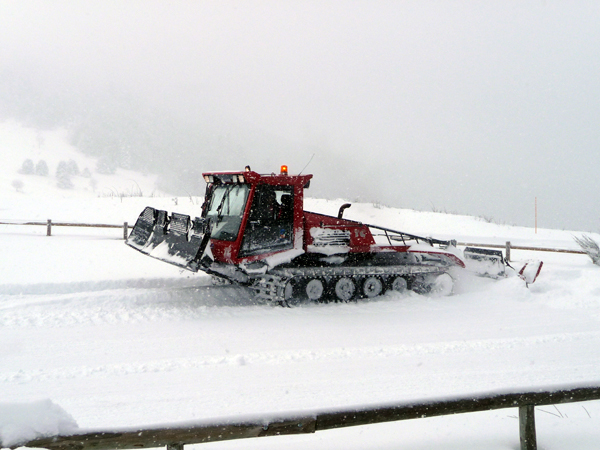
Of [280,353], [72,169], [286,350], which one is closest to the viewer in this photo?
[280,353]

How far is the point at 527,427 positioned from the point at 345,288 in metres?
5.97

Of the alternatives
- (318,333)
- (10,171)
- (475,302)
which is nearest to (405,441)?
(318,333)

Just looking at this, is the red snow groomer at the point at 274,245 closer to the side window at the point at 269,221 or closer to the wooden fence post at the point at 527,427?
the side window at the point at 269,221

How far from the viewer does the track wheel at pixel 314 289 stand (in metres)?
9.08

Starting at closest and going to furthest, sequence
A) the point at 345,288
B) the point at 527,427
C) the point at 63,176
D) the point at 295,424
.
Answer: the point at 295,424 → the point at 527,427 → the point at 345,288 → the point at 63,176

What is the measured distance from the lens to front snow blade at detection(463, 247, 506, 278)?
10711 mm

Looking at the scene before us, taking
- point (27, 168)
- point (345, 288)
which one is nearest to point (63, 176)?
point (27, 168)

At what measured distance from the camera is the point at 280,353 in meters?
6.06

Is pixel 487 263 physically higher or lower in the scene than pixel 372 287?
higher

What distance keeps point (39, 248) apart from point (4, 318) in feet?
24.9

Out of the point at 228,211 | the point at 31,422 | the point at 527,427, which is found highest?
the point at 228,211

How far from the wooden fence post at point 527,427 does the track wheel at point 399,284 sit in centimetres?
641

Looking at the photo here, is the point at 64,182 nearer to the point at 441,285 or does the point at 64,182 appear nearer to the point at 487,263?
the point at 441,285

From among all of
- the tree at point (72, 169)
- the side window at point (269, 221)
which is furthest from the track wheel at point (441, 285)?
the tree at point (72, 169)
